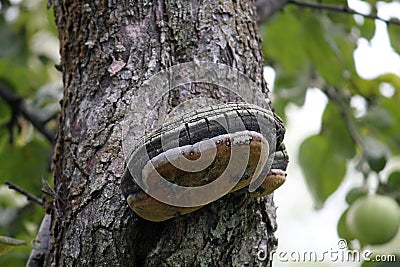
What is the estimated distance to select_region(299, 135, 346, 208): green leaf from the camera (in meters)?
2.85

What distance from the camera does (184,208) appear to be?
3.47 feet

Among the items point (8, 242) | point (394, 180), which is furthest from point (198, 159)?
point (394, 180)

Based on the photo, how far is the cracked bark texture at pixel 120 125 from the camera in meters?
1.12

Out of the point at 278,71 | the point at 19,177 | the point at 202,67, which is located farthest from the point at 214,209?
the point at 278,71

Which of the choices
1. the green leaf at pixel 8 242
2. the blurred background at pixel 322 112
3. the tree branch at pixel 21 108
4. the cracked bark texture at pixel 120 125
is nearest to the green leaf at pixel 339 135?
the blurred background at pixel 322 112

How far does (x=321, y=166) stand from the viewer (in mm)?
2904

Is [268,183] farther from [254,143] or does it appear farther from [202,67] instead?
[202,67]

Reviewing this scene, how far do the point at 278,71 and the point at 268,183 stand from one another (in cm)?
202

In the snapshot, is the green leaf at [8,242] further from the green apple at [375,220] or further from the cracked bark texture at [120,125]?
the green apple at [375,220]

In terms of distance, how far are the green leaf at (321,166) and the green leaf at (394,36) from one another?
1.77ft

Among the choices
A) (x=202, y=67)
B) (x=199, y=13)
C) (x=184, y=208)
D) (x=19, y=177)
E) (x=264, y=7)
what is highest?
(x=264, y=7)

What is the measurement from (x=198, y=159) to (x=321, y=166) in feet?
6.56

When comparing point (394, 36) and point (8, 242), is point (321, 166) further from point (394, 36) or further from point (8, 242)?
point (8, 242)

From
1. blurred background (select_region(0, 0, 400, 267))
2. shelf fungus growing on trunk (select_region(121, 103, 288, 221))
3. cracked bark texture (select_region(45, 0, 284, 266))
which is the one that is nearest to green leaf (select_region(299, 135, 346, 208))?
blurred background (select_region(0, 0, 400, 267))
